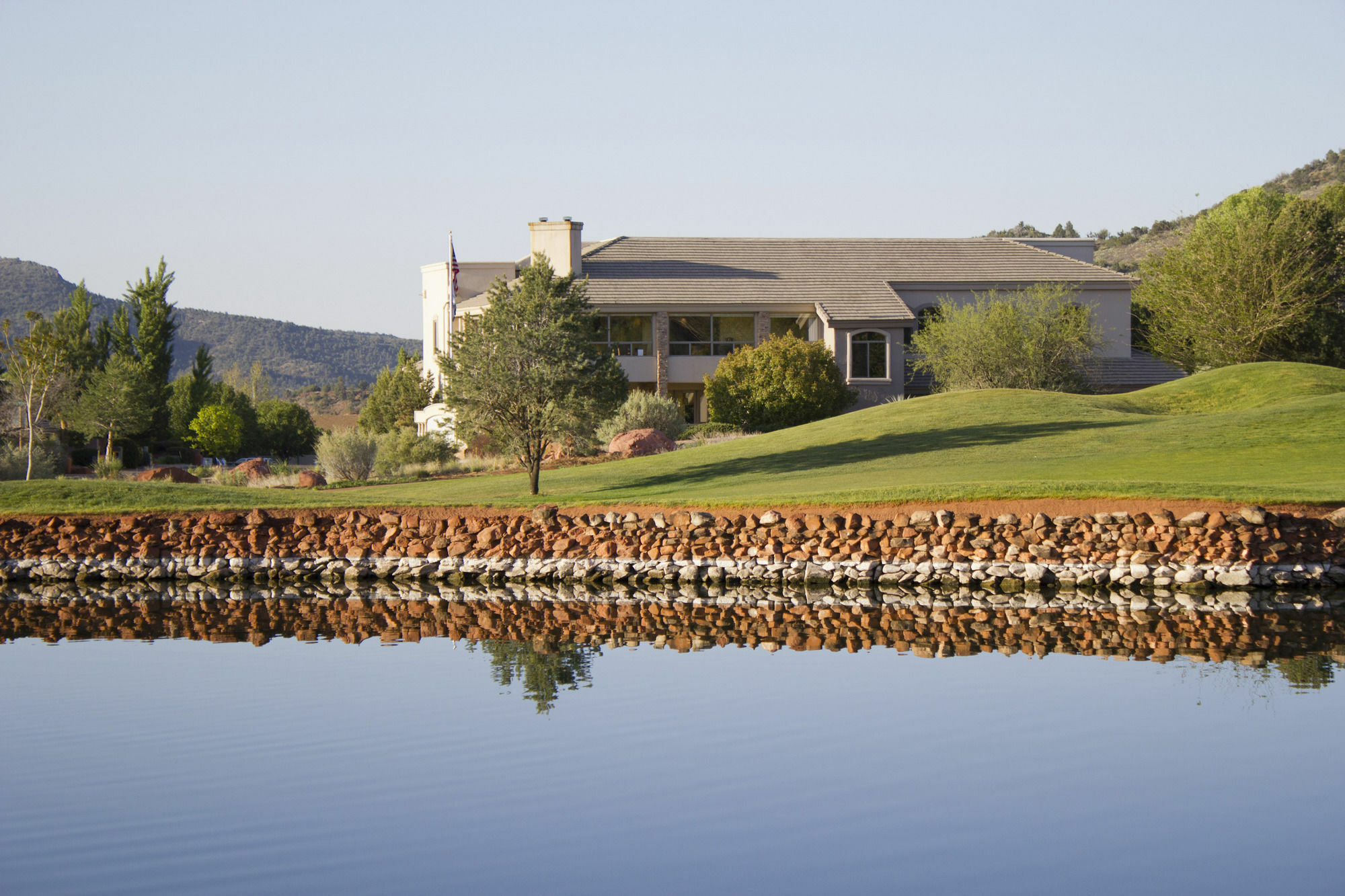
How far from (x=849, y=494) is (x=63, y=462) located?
129 feet

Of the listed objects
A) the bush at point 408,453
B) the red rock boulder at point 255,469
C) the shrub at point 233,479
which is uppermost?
the bush at point 408,453

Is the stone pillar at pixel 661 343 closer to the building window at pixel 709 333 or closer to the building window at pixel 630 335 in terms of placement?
the building window at pixel 630 335

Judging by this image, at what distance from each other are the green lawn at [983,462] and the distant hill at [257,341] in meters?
91.9

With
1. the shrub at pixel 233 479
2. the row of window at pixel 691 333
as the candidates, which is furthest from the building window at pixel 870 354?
the shrub at pixel 233 479

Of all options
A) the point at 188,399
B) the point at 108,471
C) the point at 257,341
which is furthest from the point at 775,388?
the point at 257,341

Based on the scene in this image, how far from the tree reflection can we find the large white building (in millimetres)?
30505

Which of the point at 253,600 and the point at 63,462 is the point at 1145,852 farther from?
the point at 63,462

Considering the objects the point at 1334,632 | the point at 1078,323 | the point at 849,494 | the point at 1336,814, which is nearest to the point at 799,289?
the point at 1078,323

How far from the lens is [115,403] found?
53.1m

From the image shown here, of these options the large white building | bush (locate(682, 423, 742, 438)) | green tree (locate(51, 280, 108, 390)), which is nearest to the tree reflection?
bush (locate(682, 423, 742, 438))

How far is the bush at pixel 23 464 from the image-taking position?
3581 cm

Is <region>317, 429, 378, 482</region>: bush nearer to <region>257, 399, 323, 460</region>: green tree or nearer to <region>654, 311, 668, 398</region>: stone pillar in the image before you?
<region>654, 311, 668, 398</region>: stone pillar

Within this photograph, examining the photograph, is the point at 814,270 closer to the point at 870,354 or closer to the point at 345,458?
the point at 870,354

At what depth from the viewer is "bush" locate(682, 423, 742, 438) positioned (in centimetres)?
3566
